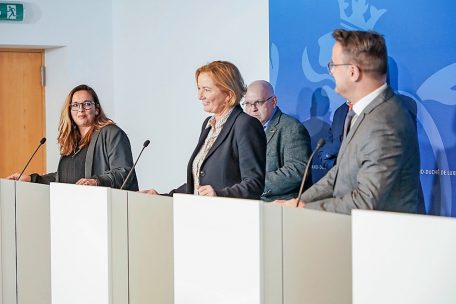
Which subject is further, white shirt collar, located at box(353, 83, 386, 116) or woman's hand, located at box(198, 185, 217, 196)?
woman's hand, located at box(198, 185, 217, 196)

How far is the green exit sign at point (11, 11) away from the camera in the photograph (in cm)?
670

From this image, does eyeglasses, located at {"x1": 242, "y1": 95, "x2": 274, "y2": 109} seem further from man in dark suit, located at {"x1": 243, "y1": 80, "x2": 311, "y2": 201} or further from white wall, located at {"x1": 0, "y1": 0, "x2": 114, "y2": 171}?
white wall, located at {"x1": 0, "y1": 0, "x2": 114, "y2": 171}

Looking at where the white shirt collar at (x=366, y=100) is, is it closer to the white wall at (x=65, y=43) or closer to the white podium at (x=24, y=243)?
the white podium at (x=24, y=243)

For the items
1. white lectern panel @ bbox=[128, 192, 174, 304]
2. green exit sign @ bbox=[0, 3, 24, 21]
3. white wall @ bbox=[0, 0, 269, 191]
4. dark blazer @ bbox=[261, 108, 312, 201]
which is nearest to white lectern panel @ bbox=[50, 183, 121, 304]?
white lectern panel @ bbox=[128, 192, 174, 304]

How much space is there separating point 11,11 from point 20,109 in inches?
36.6

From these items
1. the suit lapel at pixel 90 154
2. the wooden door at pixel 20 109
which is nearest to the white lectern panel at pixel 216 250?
the suit lapel at pixel 90 154

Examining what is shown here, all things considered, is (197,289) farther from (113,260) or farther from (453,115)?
(453,115)

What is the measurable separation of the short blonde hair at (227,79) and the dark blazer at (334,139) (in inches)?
43.3

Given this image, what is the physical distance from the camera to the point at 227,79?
149 inches

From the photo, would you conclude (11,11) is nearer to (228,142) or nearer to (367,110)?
(228,142)

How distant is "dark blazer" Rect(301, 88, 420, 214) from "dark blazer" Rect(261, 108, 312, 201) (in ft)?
5.58

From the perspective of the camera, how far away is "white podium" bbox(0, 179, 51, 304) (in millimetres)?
3986

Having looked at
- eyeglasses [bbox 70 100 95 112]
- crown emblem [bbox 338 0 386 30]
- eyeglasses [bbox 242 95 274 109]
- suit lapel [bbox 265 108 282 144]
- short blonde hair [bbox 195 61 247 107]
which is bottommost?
suit lapel [bbox 265 108 282 144]

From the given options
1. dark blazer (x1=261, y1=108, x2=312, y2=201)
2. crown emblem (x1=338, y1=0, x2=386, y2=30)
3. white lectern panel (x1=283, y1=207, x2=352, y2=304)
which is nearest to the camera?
white lectern panel (x1=283, y1=207, x2=352, y2=304)
